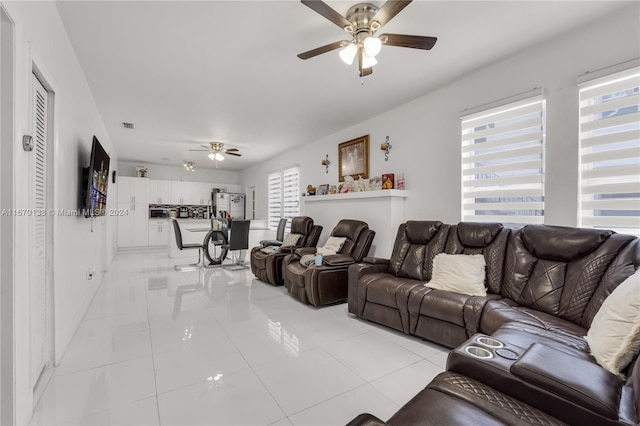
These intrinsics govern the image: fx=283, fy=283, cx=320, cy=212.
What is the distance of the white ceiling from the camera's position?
85.5 inches

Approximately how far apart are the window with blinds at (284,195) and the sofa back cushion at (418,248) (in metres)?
3.52

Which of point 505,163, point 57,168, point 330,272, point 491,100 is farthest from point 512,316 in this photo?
point 57,168

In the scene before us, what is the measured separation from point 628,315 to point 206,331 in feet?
10.1

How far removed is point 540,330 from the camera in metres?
1.82

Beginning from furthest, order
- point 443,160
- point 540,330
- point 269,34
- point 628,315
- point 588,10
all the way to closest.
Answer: point 443,160, point 269,34, point 588,10, point 540,330, point 628,315

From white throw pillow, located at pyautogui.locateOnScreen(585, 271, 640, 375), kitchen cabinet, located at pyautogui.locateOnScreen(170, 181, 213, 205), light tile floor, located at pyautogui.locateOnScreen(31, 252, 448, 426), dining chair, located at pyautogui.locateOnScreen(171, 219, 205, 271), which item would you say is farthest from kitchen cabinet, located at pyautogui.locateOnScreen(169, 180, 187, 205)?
white throw pillow, located at pyautogui.locateOnScreen(585, 271, 640, 375)

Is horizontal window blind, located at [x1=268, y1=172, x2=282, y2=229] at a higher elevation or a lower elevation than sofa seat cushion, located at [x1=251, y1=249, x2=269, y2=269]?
higher

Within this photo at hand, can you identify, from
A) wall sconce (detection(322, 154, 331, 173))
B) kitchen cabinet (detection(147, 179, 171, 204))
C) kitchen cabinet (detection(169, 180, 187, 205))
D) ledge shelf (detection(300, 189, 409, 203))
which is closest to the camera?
ledge shelf (detection(300, 189, 409, 203))

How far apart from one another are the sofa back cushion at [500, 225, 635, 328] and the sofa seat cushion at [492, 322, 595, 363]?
336mm

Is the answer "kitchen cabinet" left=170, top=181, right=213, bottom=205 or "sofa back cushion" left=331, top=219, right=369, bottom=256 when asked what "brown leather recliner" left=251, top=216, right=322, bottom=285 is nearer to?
"sofa back cushion" left=331, top=219, right=369, bottom=256

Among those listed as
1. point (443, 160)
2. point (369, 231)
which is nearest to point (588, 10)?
point (443, 160)

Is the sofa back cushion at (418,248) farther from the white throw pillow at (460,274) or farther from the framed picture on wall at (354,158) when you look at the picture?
the framed picture on wall at (354,158)

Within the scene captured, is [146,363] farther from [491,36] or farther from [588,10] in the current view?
[588,10]

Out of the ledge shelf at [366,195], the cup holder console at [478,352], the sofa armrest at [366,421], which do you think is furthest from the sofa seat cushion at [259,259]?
the sofa armrest at [366,421]
